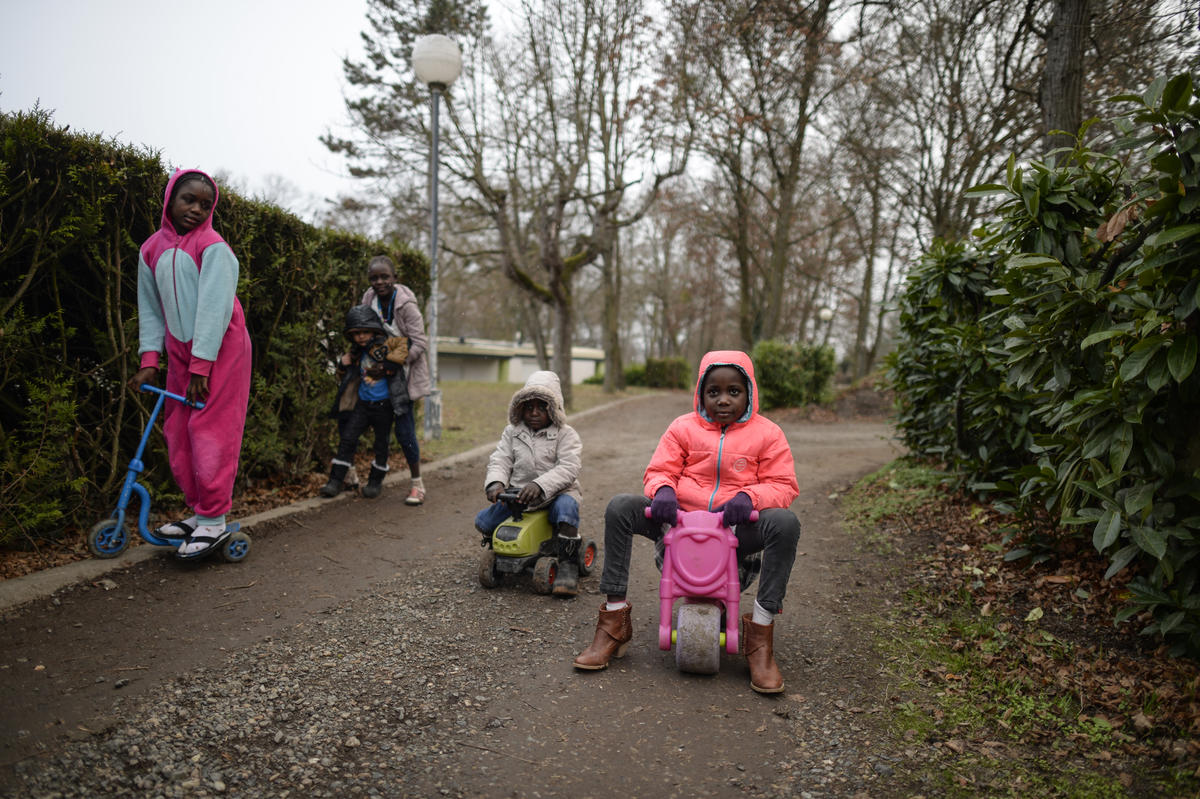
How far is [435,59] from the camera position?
9.23 m

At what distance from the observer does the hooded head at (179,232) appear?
4066mm

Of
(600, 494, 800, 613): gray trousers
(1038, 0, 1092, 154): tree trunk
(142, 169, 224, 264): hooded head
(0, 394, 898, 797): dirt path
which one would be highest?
(1038, 0, 1092, 154): tree trunk

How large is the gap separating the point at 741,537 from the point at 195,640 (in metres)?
2.70

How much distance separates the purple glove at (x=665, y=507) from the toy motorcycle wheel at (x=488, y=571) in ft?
4.55

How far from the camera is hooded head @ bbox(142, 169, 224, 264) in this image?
407 centimetres

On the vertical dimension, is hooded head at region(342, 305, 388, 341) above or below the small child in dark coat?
above

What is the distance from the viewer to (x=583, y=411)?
54.8 feet

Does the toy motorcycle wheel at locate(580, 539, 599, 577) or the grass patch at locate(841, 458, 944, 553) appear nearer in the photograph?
the toy motorcycle wheel at locate(580, 539, 599, 577)

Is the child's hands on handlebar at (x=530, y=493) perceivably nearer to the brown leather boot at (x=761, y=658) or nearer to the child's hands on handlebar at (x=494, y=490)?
the child's hands on handlebar at (x=494, y=490)

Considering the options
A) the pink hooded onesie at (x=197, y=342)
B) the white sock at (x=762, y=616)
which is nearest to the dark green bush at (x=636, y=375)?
the pink hooded onesie at (x=197, y=342)

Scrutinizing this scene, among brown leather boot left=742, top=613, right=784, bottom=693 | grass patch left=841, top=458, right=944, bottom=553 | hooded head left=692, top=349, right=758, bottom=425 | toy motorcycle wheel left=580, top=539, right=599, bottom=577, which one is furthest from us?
grass patch left=841, top=458, right=944, bottom=553

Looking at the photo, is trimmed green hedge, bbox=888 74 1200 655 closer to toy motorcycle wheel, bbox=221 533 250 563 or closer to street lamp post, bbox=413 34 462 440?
toy motorcycle wheel, bbox=221 533 250 563

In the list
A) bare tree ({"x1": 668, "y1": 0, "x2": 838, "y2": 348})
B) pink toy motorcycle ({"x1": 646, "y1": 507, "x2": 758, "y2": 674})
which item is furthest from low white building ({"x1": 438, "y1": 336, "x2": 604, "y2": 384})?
pink toy motorcycle ({"x1": 646, "y1": 507, "x2": 758, "y2": 674})

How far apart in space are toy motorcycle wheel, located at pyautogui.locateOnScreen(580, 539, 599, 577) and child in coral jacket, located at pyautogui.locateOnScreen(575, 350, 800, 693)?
1072 mm
